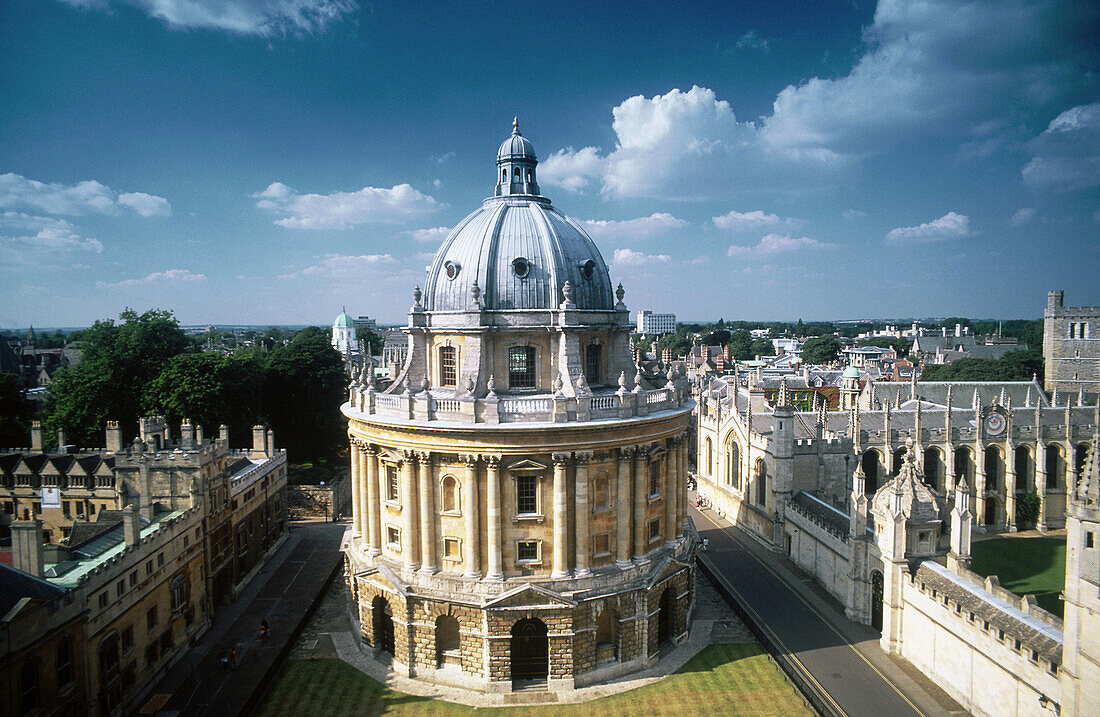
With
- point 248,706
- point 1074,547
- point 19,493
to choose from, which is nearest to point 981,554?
point 1074,547

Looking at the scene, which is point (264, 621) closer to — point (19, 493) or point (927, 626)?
point (19, 493)

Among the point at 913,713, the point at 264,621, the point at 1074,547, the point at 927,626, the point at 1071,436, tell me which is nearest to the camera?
the point at 1074,547

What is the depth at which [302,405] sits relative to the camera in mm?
73562

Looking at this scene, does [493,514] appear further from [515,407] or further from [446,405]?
[446,405]

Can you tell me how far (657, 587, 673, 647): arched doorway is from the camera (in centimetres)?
3472

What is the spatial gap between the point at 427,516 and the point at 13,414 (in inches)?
2120

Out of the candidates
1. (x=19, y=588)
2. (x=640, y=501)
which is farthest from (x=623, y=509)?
(x=19, y=588)

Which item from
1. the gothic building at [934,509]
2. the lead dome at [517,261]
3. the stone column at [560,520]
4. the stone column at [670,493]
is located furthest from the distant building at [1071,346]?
the stone column at [560,520]

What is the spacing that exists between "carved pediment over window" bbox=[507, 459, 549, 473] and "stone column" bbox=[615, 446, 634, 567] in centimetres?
411

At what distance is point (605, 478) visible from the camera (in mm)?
32094

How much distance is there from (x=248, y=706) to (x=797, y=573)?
34.1 meters

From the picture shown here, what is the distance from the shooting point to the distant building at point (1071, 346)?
81375 millimetres

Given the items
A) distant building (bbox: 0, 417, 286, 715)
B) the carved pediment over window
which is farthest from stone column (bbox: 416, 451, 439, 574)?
distant building (bbox: 0, 417, 286, 715)

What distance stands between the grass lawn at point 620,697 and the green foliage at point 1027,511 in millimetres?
35926
